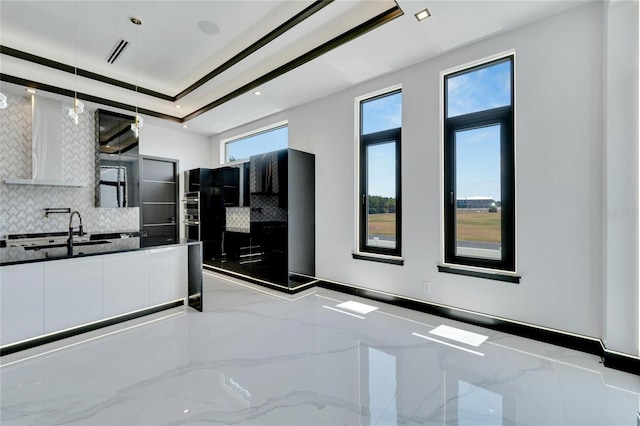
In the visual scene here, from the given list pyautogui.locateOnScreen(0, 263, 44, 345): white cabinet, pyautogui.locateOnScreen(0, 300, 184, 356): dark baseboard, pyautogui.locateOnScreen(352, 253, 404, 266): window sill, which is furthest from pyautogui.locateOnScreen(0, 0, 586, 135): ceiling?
pyautogui.locateOnScreen(0, 300, 184, 356): dark baseboard

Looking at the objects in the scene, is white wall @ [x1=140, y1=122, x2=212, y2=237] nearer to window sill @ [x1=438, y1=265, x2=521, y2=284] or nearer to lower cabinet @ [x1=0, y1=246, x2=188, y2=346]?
lower cabinet @ [x1=0, y1=246, x2=188, y2=346]

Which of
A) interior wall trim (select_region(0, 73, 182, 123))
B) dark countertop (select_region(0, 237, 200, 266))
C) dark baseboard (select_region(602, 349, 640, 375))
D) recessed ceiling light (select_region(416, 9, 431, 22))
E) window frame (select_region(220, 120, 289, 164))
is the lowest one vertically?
dark baseboard (select_region(602, 349, 640, 375))

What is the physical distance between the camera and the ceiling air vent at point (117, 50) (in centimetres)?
334

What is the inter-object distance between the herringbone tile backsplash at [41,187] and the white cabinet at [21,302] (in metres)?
2.92

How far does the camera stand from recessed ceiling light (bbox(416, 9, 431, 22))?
2420 millimetres

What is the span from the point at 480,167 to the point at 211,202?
4855mm

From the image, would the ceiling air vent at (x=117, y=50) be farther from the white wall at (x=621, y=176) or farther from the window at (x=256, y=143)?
the white wall at (x=621, y=176)

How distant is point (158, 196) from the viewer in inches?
228

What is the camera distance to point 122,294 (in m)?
2.79

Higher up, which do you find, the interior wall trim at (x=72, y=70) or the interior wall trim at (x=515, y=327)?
the interior wall trim at (x=72, y=70)

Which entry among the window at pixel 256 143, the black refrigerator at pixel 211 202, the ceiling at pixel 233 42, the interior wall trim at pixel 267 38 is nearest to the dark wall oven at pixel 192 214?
the black refrigerator at pixel 211 202

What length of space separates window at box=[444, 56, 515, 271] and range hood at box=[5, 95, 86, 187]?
5533 mm

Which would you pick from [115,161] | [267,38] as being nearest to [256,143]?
[115,161]

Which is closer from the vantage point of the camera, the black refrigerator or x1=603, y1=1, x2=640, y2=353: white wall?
x1=603, y1=1, x2=640, y2=353: white wall
